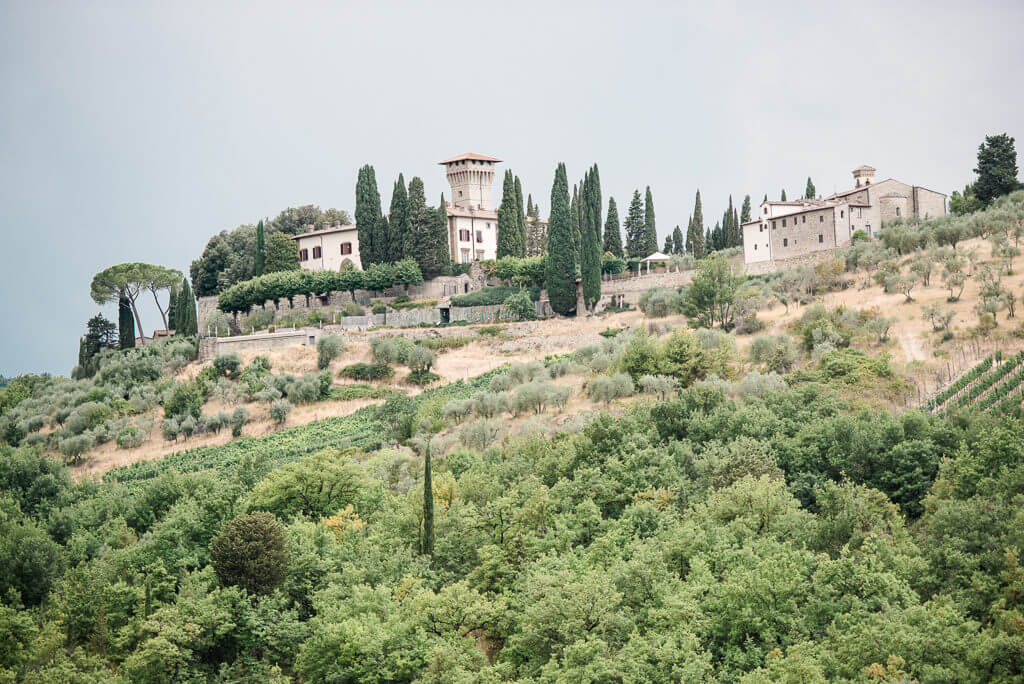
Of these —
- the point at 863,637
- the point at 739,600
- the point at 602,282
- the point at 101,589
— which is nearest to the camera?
the point at 863,637

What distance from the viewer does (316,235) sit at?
75.4 metres

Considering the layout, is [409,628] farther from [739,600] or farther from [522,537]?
[739,600]

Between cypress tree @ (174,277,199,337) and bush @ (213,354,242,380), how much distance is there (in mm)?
8102

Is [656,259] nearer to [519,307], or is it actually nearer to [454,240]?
[519,307]

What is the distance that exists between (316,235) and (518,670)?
53262mm

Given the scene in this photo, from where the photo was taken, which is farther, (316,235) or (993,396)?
(316,235)

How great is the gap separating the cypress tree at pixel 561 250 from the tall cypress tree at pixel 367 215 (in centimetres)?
1354

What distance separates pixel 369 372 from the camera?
56.9m

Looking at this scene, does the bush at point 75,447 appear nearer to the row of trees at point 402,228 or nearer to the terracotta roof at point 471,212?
the row of trees at point 402,228

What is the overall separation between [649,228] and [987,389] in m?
41.3

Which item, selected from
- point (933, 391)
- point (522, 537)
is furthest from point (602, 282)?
point (522, 537)

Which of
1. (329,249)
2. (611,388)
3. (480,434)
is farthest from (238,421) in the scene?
(329,249)

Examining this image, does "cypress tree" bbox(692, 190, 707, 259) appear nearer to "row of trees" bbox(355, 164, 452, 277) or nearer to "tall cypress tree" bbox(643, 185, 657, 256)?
"tall cypress tree" bbox(643, 185, 657, 256)

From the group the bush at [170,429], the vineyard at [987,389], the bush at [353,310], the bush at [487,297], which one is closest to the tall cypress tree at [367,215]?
the bush at [353,310]
